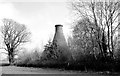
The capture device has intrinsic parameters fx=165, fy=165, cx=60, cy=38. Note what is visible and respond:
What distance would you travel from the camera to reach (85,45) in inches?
987

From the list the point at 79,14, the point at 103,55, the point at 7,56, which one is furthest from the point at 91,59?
the point at 7,56

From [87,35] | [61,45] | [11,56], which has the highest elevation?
[87,35]

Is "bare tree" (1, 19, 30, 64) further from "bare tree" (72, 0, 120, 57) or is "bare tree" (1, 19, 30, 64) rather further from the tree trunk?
"bare tree" (72, 0, 120, 57)

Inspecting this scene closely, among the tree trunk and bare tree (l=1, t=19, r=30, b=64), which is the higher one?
bare tree (l=1, t=19, r=30, b=64)

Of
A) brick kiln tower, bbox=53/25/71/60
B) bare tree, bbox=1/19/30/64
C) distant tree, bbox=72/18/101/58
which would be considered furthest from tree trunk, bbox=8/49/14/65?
distant tree, bbox=72/18/101/58

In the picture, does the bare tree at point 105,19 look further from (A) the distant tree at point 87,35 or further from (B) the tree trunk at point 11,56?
(B) the tree trunk at point 11,56

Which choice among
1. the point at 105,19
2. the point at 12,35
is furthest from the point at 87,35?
the point at 12,35

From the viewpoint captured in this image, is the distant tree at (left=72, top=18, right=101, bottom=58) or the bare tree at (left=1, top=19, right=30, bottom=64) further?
the bare tree at (left=1, top=19, right=30, bottom=64)

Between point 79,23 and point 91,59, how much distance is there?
5440 millimetres

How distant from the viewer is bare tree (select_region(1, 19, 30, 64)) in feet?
178

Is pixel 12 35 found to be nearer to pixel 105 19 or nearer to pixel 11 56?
pixel 11 56

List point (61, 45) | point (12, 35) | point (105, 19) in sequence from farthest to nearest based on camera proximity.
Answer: point (12, 35) < point (61, 45) < point (105, 19)

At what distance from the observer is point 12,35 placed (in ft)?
182

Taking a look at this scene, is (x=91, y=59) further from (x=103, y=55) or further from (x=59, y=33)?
(x=59, y=33)
